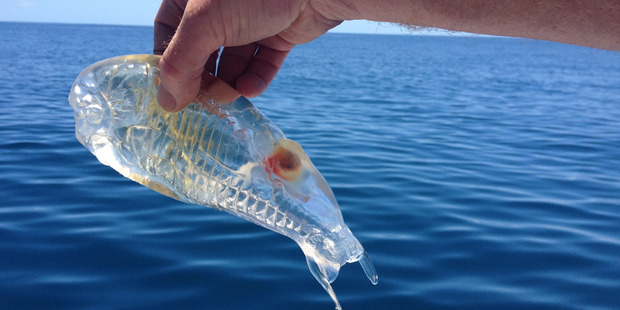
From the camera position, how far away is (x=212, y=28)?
4.74 feet

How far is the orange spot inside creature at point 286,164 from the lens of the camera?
177 centimetres

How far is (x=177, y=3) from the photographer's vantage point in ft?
6.39

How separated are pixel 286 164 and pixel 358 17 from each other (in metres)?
0.54

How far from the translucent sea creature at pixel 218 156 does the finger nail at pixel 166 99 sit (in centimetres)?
11

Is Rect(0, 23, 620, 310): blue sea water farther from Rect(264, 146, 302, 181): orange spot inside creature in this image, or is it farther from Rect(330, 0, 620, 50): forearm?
Rect(330, 0, 620, 50): forearm

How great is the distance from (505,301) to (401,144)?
15.3 ft

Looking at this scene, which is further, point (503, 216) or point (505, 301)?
point (503, 216)

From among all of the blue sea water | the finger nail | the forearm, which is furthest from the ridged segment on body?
the blue sea water

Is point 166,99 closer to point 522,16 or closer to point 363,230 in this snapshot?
point 522,16

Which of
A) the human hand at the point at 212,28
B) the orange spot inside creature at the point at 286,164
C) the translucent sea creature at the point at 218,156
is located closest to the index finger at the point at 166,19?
the human hand at the point at 212,28

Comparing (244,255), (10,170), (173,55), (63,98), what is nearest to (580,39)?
(173,55)

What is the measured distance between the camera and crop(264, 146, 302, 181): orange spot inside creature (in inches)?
69.5

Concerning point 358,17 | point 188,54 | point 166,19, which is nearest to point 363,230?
point 166,19

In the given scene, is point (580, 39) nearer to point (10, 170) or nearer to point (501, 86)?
point (10, 170)
